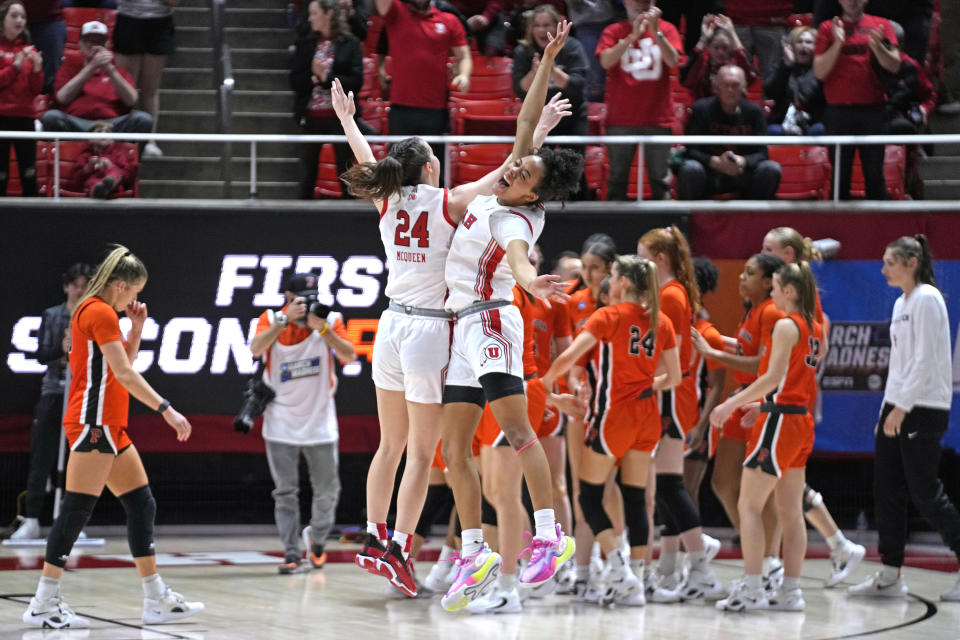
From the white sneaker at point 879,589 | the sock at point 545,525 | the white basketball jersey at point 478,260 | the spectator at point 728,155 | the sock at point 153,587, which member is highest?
the spectator at point 728,155

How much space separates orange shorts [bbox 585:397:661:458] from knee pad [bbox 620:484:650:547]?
0.25 meters

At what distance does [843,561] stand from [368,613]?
3.44 m

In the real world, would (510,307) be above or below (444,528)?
above

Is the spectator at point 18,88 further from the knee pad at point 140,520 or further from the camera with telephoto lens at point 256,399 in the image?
the knee pad at point 140,520

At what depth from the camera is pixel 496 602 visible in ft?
25.9

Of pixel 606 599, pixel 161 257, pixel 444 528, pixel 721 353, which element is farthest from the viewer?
pixel 444 528

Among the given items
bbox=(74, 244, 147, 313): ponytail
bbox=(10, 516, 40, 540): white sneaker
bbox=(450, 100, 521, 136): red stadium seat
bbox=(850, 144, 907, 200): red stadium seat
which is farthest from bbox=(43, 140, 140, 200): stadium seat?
bbox=(850, 144, 907, 200): red stadium seat

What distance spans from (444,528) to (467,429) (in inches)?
207

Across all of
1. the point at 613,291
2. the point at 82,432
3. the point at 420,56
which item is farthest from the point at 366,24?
the point at 82,432

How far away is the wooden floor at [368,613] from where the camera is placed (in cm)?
758

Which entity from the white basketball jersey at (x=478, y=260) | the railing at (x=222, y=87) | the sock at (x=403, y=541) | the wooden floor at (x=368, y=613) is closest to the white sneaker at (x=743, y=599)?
the wooden floor at (x=368, y=613)

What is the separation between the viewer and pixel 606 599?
27.9ft

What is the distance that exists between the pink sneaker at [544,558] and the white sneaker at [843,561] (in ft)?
10.6

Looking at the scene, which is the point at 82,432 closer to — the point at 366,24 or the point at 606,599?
the point at 606,599
